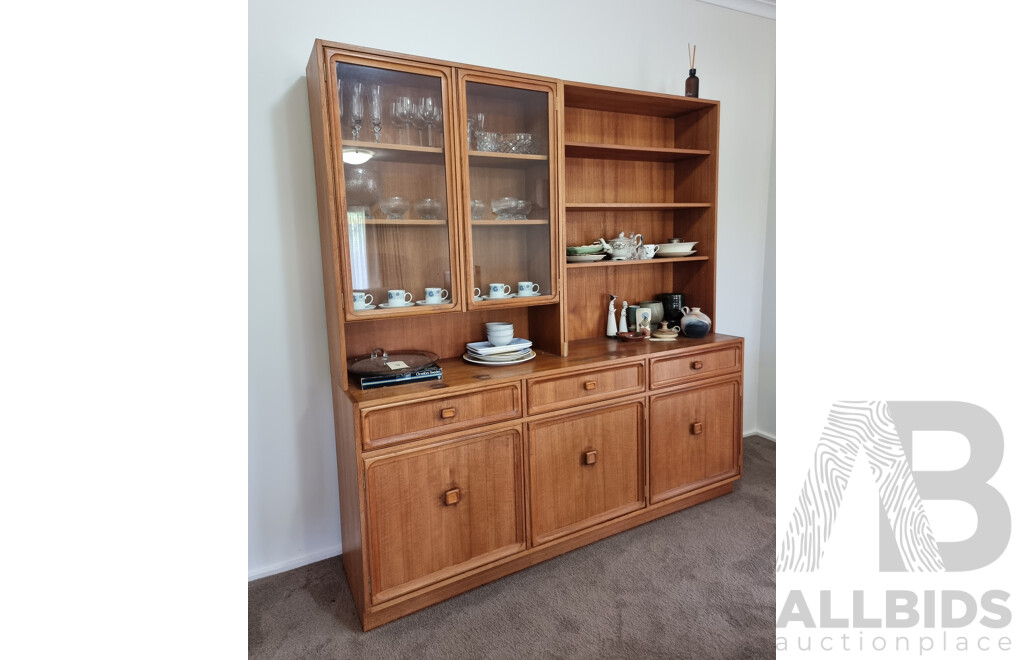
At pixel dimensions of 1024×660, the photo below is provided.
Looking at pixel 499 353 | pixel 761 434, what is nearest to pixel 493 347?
pixel 499 353

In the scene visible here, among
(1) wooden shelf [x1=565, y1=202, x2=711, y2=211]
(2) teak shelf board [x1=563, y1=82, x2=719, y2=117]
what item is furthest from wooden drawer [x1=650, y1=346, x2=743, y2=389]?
(2) teak shelf board [x1=563, y1=82, x2=719, y2=117]

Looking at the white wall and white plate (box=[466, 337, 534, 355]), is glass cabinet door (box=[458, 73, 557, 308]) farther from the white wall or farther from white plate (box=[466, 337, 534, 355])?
the white wall

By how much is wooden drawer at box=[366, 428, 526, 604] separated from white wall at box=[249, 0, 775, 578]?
54 cm

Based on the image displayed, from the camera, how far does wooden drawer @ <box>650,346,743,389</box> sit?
233 centimetres

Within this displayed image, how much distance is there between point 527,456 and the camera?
2014 millimetres

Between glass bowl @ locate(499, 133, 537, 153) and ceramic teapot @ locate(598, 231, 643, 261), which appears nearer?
glass bowl @ locate(499, 133, 537, 153)

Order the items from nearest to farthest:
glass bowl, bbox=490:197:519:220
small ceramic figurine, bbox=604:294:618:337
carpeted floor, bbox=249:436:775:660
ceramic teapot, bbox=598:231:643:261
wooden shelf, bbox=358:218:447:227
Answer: carpeted floor, bbox=249:436:775:660, wooden shelf, bbox=358:218:447:227, glass bowl, bbox=490:197:519:220, ceramic teapot, bbox=598:231:643:261, small ceramic figurine, bbox=604:294:618:337

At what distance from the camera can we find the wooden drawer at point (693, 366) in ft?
7.63

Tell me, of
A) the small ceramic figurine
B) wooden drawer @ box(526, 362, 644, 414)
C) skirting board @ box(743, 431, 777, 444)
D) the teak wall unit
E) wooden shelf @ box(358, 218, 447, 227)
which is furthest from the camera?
skirting board @ box(743, 431, 777, 444)

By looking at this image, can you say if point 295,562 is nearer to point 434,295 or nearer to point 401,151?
point 434,295

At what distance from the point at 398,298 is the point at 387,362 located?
9.6 inches

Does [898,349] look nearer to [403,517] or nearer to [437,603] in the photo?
[403,517]

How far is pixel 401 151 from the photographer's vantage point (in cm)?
190
